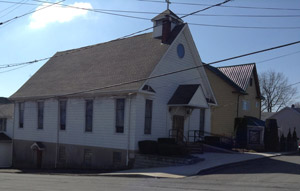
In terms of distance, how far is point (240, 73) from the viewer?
39.8 m

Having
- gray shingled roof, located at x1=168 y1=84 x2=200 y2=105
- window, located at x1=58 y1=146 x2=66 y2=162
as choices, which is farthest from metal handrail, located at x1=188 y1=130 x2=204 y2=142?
window, located at x1=58 y1=146 x2=66 y2=162

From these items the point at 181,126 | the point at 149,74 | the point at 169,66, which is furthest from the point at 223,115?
the point at 149,74

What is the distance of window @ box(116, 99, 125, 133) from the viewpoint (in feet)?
69.9

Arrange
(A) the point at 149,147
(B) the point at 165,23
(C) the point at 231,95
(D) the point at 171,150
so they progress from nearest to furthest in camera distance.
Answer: (D) the point at 171,150 → (A) the point at 149,147 → (B) the point at 165,23 → (C) the point at 231,95

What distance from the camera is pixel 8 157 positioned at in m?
34.1

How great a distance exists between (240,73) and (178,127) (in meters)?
18.2

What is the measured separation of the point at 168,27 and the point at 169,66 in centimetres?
280

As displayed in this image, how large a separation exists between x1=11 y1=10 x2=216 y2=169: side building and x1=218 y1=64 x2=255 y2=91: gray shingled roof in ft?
40.3

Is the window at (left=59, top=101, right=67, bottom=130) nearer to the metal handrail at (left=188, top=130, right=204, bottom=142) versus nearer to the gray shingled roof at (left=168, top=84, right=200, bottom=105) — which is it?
the gray shingled roof at (left=168, top=84, right=200, bottom=105)

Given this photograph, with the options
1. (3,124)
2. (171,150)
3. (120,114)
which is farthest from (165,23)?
(3,124)

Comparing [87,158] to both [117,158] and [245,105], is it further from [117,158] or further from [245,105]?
[245,105]

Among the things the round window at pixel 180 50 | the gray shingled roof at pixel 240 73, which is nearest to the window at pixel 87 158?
the round window at pixel 180 50

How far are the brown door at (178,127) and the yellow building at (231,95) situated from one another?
31.8ft

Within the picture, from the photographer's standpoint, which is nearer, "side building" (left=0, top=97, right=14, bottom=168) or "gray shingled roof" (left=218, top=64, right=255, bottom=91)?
"side building" (left=0, top=97, right=14, bottom=168)
